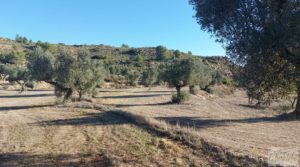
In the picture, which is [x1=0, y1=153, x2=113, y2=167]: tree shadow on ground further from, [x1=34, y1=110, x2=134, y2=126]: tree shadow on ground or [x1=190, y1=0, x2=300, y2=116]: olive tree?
[x1=34, y1=110, x2=134, y2=126]: tree shadow on ground

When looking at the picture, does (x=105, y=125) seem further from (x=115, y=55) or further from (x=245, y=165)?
(x=115, y=55)

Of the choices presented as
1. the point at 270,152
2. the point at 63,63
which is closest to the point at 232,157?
the point at 270,152

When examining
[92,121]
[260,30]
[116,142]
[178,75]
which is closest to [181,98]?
[178,75]

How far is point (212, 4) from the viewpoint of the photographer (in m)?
15.4

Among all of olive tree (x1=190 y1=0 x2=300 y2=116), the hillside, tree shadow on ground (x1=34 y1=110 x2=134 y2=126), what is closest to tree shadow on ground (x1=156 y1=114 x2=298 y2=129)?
tree shadow on ground (x1=34 y1=110 x2=134 y2=126)

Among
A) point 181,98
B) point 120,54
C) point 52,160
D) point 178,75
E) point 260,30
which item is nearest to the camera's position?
point 260,30

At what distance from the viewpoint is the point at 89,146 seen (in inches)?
790

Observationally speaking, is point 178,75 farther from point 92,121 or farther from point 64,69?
point 92,121

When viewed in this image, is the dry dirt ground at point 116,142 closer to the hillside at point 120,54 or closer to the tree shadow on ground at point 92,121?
the tree shadow on ground at point 92,121

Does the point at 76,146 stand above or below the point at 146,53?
below

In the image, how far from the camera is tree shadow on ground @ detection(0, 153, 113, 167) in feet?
53.1

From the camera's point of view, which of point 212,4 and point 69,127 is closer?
point 212,4

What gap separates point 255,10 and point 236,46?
1.56m

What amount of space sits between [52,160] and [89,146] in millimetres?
3490
